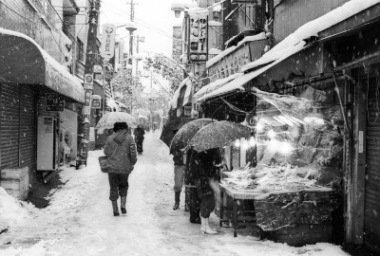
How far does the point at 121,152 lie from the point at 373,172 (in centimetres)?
537

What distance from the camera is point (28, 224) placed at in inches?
359

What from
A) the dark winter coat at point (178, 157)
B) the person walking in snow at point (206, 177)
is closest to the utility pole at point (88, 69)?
the dark winter coat at point (178, 157)

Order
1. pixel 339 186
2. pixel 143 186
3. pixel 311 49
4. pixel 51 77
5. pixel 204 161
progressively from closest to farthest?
pixel 311 49 < pixel 339 186 < pixel 204 161 < pixel 51 77 < pixel 143 186

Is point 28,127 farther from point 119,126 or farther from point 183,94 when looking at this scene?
point 183,94

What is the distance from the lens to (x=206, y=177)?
8.77 meters

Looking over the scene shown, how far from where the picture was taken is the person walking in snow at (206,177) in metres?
8.63

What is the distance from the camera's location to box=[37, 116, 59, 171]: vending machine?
15.4 meters

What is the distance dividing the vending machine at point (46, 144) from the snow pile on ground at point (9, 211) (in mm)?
5086

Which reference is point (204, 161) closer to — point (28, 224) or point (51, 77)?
point (28, 224)

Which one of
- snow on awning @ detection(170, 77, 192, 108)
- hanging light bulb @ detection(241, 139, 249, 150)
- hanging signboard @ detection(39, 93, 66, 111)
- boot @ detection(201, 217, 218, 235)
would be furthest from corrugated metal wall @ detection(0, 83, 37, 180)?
snow on awning @ detection(170, 77, 192, 108)

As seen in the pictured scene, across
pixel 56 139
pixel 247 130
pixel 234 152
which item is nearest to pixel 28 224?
pixel 247 130

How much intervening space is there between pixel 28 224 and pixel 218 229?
393cm

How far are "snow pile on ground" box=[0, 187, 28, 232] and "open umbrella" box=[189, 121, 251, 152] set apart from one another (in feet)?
13.2

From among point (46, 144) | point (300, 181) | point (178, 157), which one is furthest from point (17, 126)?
point (300, 181)
